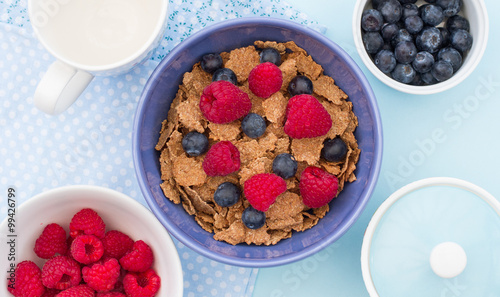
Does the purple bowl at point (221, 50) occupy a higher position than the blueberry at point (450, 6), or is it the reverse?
the blueberry at point (450, 6)

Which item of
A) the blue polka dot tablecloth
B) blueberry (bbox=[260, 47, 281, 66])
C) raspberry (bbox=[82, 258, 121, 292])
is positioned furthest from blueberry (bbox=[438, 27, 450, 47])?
raspberry (bbox=[82, 258, 121, 292])

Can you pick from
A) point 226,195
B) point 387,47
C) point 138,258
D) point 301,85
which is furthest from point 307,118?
point 138,258

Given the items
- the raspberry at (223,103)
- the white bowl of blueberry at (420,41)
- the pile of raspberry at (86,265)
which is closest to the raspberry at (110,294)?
the pile of raspberry at (86,265)

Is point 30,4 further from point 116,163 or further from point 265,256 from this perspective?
point 265,256

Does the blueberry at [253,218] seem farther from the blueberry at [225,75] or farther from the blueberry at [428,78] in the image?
the blueberry at [428,78]

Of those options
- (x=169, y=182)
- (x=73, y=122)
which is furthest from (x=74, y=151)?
(x=169, y=182)

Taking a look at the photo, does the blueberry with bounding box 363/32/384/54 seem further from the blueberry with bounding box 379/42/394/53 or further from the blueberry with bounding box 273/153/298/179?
the blueberry with bounding box 273/153/298/179
